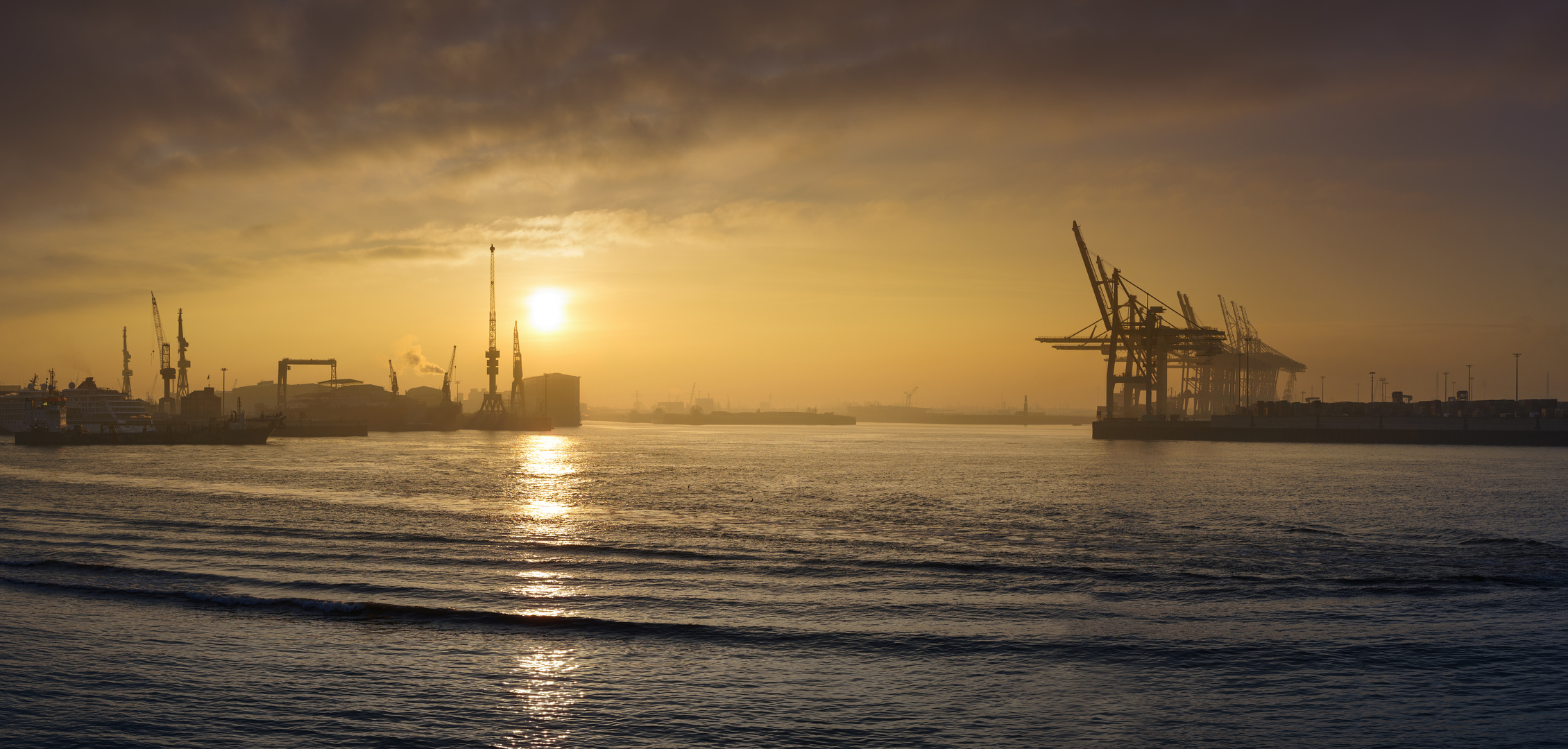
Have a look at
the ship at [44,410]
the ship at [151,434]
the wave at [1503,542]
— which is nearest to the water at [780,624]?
the wave at [1503,542]

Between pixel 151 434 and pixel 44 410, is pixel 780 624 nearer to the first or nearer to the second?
pixel 151 434

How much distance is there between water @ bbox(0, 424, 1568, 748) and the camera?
10.4m

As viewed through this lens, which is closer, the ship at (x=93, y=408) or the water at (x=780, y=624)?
the water at (x=780, y=624)

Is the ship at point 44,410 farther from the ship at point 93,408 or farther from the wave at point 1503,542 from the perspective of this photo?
the wave at point 1503,542

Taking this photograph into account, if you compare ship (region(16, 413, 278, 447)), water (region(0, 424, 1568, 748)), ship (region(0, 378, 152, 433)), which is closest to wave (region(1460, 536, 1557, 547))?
water (region(0, 424, 1568, 748))

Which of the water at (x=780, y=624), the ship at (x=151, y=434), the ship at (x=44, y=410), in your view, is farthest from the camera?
the ship at (x=44, y=410)

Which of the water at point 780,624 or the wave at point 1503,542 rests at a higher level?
the water at point 780,624

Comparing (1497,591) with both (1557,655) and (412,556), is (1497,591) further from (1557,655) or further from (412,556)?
(412,556)

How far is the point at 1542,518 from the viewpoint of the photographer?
31531 millimetres

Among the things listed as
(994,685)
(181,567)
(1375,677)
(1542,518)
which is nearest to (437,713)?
(994,685)

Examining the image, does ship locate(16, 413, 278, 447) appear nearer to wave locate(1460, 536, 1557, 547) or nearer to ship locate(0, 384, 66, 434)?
ship locate(0, 384, 66, 434)

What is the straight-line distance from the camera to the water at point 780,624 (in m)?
10.4

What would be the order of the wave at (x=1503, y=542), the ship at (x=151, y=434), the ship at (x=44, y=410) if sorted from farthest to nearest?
1. the ship at (x=44, y=410)
2. the ship at (x=151, y=434)
3. the wave at (x=1503, y=542)

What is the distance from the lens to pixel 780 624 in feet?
49.4
